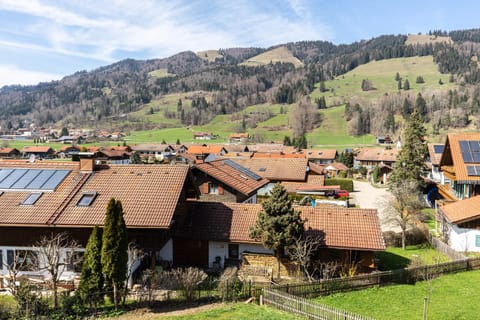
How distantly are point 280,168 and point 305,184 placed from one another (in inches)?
177

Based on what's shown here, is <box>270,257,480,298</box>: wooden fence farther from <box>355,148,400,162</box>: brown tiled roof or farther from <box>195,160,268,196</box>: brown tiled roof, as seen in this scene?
<box>355,148,400,162</box>: brown tiled roof

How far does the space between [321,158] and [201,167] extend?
67573mm

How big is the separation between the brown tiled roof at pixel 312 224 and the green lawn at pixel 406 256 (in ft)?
11.4

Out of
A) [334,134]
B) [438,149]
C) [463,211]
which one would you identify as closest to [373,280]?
[463,211]

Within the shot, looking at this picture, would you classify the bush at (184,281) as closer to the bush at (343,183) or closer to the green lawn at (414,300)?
the green lawn at (414,300)

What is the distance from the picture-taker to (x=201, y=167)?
3300 cm

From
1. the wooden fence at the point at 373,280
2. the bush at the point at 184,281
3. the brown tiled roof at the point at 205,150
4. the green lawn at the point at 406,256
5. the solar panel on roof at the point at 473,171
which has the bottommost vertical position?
the green lawn at the point at 406,256

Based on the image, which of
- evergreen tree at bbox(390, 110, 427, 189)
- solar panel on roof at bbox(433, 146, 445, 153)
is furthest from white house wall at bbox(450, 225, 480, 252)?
solar panel on roof at bbox(433, 146, 445, 153)

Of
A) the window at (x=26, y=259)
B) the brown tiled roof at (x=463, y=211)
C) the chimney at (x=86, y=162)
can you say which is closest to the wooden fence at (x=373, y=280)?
the brown tiled roof at (x=463, y=211)

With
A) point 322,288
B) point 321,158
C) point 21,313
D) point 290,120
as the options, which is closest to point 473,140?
point 322,288

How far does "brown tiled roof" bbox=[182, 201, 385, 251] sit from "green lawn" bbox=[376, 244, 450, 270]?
348 cm

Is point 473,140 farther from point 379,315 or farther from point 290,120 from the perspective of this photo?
point 290,120

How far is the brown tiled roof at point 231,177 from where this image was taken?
32.5 metres

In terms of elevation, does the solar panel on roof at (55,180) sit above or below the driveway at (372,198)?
above
